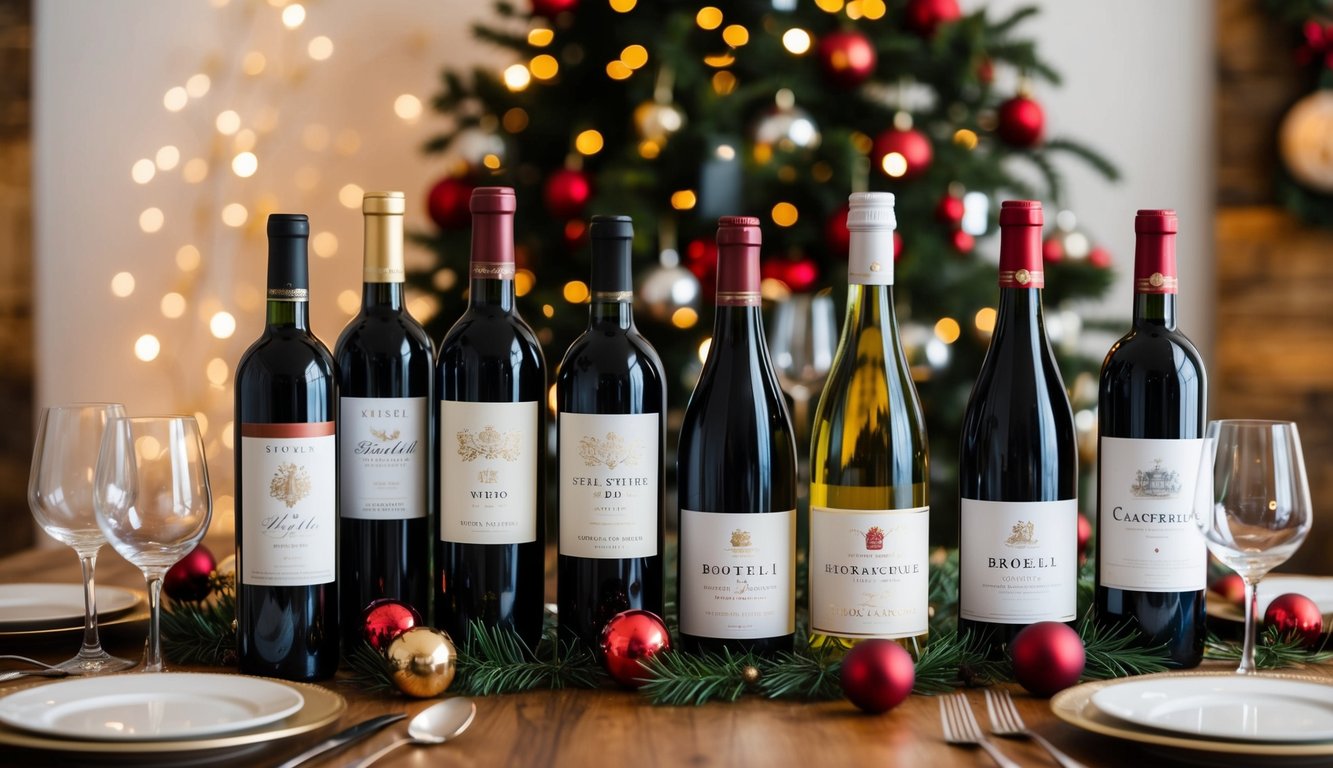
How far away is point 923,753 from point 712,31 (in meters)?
2.07

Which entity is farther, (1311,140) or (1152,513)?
(1311,140)

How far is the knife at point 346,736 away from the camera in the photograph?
752 millimetres

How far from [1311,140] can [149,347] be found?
319 centimetres

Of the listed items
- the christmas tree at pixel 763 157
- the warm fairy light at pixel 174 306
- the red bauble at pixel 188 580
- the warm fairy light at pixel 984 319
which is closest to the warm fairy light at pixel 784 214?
the christmas tree at pixel 763 157

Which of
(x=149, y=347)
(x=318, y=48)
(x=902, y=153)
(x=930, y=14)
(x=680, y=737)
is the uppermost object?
(x=318, y=48)

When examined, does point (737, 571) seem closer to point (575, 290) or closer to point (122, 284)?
point (575, 290)

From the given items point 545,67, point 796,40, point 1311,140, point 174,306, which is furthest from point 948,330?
point 174,306

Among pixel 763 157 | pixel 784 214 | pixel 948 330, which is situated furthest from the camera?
pixel 948 330

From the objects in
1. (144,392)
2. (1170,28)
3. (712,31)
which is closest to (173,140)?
(144,392)

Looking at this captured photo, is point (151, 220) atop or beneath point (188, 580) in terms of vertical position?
atop

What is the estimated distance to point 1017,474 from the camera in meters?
1.04

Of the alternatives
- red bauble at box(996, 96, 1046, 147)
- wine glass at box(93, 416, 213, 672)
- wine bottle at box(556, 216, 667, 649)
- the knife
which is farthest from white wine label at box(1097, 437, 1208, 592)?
red bauble at box(996, 96, 1046, 147)

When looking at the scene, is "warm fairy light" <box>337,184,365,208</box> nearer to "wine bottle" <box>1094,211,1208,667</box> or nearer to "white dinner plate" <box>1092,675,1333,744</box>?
"wine bottle" <box>1094,211,1208,667</box>

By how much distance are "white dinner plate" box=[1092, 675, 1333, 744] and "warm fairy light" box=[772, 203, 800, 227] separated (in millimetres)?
1720
